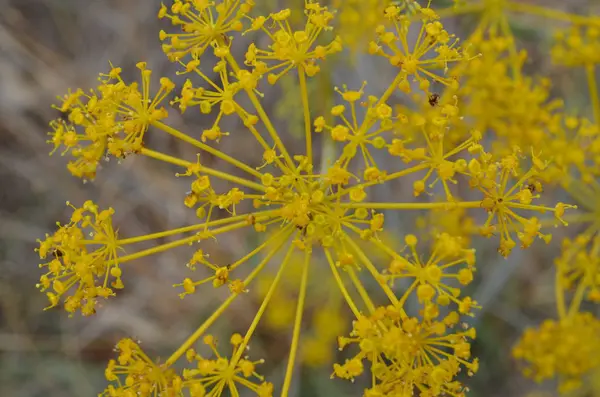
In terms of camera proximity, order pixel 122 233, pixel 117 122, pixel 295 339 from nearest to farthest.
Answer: pixel 295 339 < pixel 117 122 < pixel 122 233

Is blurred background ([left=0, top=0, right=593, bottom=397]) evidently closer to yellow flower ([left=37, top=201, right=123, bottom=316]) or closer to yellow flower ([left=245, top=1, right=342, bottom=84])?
yellow flower ([left=37, top=201, right=123, bottom=316])

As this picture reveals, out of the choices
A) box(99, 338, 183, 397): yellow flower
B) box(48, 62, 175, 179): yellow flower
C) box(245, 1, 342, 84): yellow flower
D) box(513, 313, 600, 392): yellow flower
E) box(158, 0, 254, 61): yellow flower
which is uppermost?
box(158, 0, 254, 61): yellow flower

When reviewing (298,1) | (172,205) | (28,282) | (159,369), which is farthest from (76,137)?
(28,282)

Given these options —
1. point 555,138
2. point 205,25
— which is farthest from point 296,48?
point 555,138

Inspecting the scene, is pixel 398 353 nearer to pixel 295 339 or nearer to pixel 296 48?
pixel 295 339

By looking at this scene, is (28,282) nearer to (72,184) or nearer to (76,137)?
(72,184)

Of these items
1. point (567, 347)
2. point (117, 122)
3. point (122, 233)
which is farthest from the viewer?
point (122, 233)

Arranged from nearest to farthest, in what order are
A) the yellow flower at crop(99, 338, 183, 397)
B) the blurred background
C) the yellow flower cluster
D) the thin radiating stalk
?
the thin radiating stalk
the yellow flower at crop(99, 338, 183, 397)
the yellow flower cluster
the blurred background

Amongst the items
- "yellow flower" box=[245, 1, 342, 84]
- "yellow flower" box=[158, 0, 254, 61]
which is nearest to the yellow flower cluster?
"yellow flower" box=[245, 1, 342, 84]

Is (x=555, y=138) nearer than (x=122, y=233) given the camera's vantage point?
Yes
